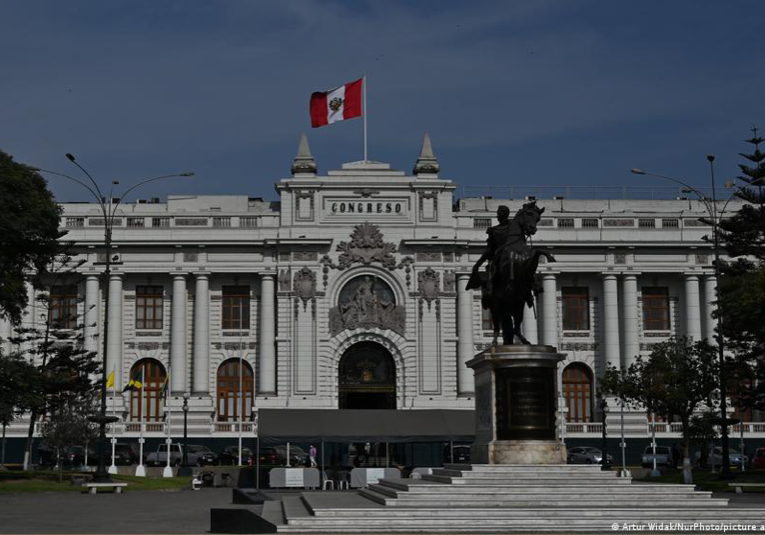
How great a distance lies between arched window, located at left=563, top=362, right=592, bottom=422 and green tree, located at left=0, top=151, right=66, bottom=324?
40.4 meters

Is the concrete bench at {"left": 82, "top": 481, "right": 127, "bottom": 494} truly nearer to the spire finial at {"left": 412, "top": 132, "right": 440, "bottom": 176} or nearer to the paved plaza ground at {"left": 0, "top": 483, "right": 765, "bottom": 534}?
the paved plaza ground at {"left": 0, "top": 483, "right": 765, "bottom": 534}

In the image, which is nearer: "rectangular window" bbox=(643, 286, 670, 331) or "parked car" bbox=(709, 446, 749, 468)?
"parked car" bbox=(709, 446, 749, 468)

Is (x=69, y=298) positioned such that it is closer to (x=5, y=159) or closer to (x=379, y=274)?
(x=379, y=274)

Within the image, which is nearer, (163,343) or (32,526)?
(32,526)

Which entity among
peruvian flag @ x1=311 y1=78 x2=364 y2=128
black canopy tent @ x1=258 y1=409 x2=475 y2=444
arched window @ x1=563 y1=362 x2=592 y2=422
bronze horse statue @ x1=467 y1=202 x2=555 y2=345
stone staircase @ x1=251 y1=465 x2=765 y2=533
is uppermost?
peruvian flag @ x1=311 y1=78 x2=364 y2=128

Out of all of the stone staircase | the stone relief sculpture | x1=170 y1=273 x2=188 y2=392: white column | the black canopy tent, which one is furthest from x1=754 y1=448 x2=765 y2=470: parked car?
the stone staircase

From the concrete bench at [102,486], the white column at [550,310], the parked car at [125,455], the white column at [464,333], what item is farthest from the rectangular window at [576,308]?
the concrete bench at [102,486]

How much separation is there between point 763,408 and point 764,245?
970cm

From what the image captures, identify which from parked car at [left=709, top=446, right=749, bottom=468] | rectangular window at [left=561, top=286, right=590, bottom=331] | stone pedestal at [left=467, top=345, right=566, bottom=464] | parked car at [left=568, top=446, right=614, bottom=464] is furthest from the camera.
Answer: rectangular window at [left=561, top=286, right=590, bottom=331]

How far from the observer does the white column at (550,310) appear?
78938 millimetres

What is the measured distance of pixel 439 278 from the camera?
78000 millimetres

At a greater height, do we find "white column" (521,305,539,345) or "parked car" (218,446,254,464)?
"white column" (521,305,539,345)

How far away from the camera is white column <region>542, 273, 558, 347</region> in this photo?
259 ft

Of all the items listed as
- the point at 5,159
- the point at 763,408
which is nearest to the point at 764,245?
the point at 763,408
